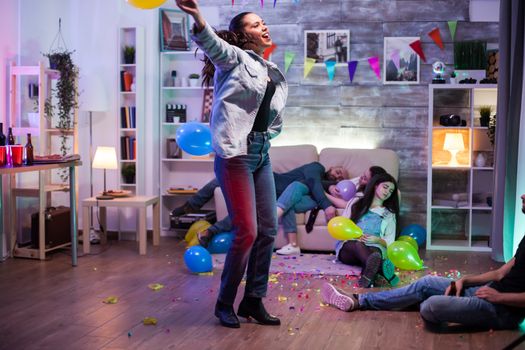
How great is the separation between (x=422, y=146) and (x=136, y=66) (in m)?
2.76

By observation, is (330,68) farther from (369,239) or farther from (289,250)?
(369,239)

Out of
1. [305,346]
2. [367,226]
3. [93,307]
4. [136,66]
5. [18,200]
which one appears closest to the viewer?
[305,346]

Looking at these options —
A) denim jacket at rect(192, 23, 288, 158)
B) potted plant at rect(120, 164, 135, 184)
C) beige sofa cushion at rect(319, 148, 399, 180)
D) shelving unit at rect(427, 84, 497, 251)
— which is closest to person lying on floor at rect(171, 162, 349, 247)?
beige sofa cushion at rect(319, 148, 399, 180)

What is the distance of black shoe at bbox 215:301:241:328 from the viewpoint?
341cm

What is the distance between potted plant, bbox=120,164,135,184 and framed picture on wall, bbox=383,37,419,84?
8.41 ft

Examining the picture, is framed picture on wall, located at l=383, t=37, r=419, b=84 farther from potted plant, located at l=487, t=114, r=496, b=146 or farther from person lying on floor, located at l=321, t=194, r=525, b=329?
person lying on floor, located at l=321, t=194, r=525, b=329

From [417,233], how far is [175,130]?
2.50 meters

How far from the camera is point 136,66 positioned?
249 inches

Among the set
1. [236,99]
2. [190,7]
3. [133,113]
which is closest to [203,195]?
[133,113]

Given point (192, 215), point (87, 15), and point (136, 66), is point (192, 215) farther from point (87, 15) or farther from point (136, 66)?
point (87, 15)

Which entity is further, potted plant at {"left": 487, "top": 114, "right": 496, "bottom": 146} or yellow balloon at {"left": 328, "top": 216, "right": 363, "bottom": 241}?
potted plant at {"left": 487, "top": 114, "right": 496, "bottom": 146}

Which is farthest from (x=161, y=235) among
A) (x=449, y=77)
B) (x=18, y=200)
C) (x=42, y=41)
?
(x=449, y=77)

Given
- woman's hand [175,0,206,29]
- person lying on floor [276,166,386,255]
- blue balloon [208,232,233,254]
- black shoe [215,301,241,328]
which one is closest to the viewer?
woman's hand [175,0,206,29]

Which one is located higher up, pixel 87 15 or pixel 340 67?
pixel 87 15
